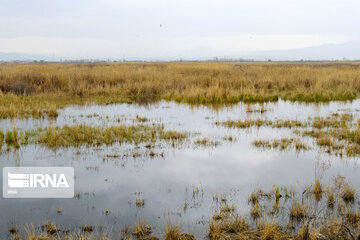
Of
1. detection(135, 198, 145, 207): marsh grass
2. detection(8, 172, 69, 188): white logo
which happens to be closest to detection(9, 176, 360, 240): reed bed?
detection(135, 198, 145, 207): marsh grass

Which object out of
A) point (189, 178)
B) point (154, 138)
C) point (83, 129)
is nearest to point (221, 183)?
point (189, 178)

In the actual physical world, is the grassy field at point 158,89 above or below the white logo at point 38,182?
above

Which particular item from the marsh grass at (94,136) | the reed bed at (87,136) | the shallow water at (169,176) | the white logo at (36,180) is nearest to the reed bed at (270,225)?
Answer: the shallow water at (169,176)

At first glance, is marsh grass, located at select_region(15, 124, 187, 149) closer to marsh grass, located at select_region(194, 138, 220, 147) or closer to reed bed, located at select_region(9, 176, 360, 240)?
marsh grass, located at select_region(194, 138, 220, 147)

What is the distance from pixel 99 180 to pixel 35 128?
5.31 m

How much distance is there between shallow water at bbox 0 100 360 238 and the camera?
17.7ft

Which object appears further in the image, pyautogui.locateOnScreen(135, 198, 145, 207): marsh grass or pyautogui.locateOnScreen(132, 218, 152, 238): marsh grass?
pyautogui.locateOnScreen(135, 198, 145, 207): marsh grass

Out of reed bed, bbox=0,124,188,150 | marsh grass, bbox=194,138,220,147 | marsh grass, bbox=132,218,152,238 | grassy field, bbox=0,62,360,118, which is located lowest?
marsh grass, bbox=132,218,152,238

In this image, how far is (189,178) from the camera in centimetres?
714

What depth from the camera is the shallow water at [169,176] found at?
541 cm

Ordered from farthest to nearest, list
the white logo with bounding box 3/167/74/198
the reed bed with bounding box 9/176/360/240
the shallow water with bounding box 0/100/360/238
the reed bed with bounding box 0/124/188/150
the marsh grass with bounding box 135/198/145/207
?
1. the reed bed with bounding box 0/124/188/150
2. the white logo with bounding box 3/167/74/198
3. the marsh grass with bounding box 135/198/145/207
4. the shallow water with bounding box 0/100/360/238
5. the reed bed with bounding box 9/176/360/240

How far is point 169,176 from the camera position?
721cm

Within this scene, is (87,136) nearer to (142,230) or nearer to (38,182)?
(38,182)

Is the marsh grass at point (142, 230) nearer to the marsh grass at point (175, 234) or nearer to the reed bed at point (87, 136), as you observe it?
the marsh grass at point (175, 234)
